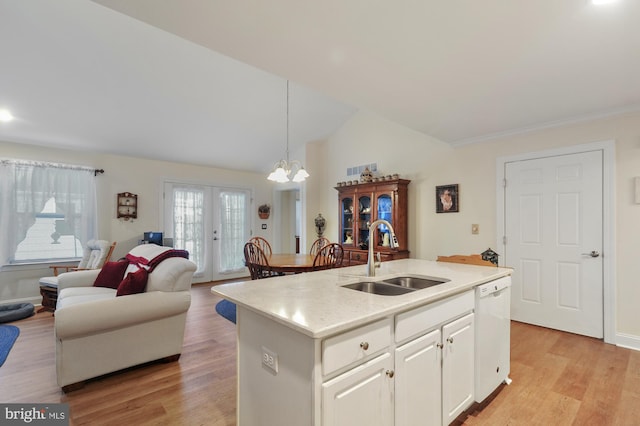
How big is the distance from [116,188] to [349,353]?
5.19 m

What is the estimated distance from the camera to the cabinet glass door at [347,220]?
16.9ft

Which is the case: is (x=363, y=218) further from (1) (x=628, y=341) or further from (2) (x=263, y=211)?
(1) (x=628, y=341)

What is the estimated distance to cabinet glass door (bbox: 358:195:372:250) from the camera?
4840 millimetres

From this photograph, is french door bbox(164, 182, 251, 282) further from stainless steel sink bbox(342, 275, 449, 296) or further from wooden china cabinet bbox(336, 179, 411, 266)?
stainless steel sink bbox(342, 275, 449, 296)

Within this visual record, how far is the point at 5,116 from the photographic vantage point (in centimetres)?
362

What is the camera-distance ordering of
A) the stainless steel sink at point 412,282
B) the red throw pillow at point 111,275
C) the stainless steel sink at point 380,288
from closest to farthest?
the stainless steel sink at point 380,288
the stainless steel sink at point 412,282
the red throw pillow at point 111,275

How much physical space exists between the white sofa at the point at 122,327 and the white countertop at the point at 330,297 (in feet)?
3.92

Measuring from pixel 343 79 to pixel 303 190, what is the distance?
3558mm

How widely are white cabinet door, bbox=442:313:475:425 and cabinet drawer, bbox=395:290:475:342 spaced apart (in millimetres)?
62

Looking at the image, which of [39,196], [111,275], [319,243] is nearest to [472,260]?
[319,243]

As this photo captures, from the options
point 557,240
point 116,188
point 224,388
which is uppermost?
point 116,188

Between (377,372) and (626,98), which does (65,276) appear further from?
(626,98)

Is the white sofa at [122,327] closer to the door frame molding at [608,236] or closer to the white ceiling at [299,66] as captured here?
the white ceiling at [299,66]

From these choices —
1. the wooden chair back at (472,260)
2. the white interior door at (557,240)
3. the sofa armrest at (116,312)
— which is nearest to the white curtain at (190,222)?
the sofa armrest at (116,312)
